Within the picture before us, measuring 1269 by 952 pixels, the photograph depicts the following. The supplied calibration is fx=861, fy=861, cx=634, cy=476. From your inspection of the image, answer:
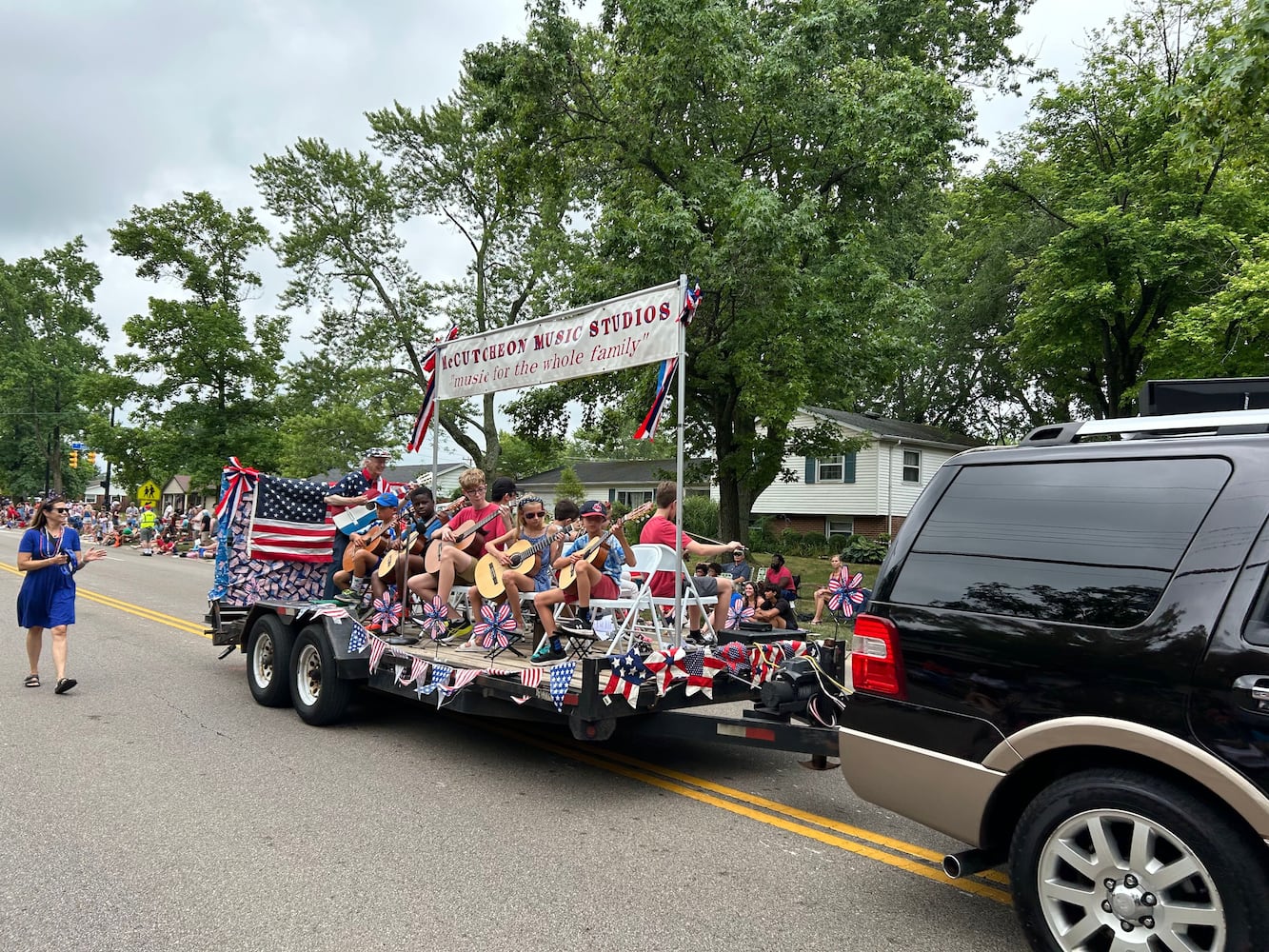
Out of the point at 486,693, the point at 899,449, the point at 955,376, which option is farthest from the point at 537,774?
the point at 955,376

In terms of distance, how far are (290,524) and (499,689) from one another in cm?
421

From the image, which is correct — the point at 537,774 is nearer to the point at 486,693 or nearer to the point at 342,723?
the point at 486,693

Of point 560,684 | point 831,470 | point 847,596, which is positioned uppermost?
point 831,470

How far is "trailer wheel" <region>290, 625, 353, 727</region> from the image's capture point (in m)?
6.49

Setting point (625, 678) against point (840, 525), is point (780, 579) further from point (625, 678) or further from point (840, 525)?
point (840, 525)

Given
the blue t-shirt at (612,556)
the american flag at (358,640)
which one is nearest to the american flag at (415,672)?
the american flag at (358,640)

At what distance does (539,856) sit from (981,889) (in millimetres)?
2069

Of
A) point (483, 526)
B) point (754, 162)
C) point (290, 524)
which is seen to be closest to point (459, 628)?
point (483, 526)

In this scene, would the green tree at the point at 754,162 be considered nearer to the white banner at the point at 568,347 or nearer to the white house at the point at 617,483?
the white banner at the point at 568,347

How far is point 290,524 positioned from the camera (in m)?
8.48

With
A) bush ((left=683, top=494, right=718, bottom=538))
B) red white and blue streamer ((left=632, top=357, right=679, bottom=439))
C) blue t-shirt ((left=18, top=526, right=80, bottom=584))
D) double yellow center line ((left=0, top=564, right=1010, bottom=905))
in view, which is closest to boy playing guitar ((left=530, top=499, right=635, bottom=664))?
red white and blue streamer ((left=632, top=357, right=679, bottom=439))

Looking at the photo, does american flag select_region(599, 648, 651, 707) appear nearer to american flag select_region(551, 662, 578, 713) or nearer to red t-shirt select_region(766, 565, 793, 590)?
american flag select_region(551, 662, 578, 713)

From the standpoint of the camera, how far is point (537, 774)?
18.2ft

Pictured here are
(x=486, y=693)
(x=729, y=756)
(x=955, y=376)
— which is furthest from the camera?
(x=955, y=376)
